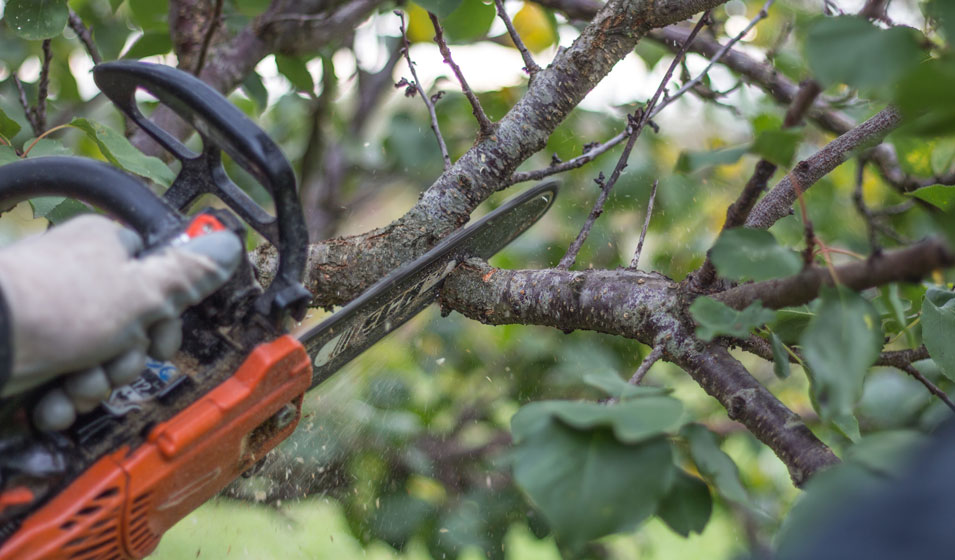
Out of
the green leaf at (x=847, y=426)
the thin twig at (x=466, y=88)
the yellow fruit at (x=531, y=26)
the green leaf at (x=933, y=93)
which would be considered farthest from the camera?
the yellow fruit at (x=531, y=26)

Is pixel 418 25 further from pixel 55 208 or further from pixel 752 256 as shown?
pixel 752 256

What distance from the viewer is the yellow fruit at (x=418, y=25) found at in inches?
59.1

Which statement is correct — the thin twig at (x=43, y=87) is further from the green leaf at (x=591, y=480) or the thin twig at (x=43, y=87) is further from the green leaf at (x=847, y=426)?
the green leaf at (x=847, y=426)

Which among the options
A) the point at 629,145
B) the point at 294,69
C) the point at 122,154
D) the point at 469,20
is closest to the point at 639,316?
the point at 629,145

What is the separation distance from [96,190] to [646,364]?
0.49m

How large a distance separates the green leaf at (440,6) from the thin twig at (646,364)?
50cm

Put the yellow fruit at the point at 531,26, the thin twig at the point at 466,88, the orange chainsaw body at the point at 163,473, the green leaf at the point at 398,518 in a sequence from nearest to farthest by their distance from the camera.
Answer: the orange chainsaw body at the point at 163,473 < the thin twig at the point at 466,88 < the green leaf at the point at 398,518 < the yellow fruit at the point at 531,26

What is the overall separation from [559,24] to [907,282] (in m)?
1.13

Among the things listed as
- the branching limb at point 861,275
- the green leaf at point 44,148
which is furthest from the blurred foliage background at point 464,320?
the branching limb at point 861,275

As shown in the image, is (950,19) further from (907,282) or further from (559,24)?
(559,24)

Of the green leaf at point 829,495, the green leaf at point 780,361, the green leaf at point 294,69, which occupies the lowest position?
the green leaf at point 780,361

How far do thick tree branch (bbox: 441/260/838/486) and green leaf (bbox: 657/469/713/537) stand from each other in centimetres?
11

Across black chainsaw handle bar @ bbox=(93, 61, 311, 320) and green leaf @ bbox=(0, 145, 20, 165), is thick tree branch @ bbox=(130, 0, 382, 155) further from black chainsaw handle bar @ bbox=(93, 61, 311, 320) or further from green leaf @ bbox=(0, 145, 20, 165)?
black chainsaw handle bar @ bbox=(93, 61, 311, 320)

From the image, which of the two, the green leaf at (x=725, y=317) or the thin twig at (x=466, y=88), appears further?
the thin twig at (x=466, y=88)
